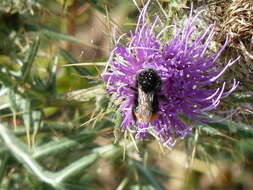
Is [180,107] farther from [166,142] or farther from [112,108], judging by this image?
[112,108]

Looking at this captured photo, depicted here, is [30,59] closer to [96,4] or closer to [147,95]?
[96,4]

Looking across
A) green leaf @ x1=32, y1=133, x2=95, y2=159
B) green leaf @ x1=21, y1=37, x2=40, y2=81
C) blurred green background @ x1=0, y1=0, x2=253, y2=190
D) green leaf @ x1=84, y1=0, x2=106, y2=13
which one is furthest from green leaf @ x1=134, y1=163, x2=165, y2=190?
green leaf @ x1=84, y1=0, x2=106, y2=13

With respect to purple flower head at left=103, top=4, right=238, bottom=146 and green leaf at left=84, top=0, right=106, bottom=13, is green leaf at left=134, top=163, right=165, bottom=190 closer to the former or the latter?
purple flower head at left=103, top=4, right=238, bottom=146

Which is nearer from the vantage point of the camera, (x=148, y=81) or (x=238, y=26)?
(x=148, y=81)

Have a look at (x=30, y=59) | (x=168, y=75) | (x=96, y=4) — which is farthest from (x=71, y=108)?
(x=168, y=75)

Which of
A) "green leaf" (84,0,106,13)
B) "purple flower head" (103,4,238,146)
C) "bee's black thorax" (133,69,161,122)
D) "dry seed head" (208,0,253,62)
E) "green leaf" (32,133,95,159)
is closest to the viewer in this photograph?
"bee's black thorax" (133,69,161,122)

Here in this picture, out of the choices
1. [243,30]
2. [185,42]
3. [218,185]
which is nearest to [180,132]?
[185,42]

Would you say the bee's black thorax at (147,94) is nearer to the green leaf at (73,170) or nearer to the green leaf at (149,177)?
the green leaf at (73,170)
